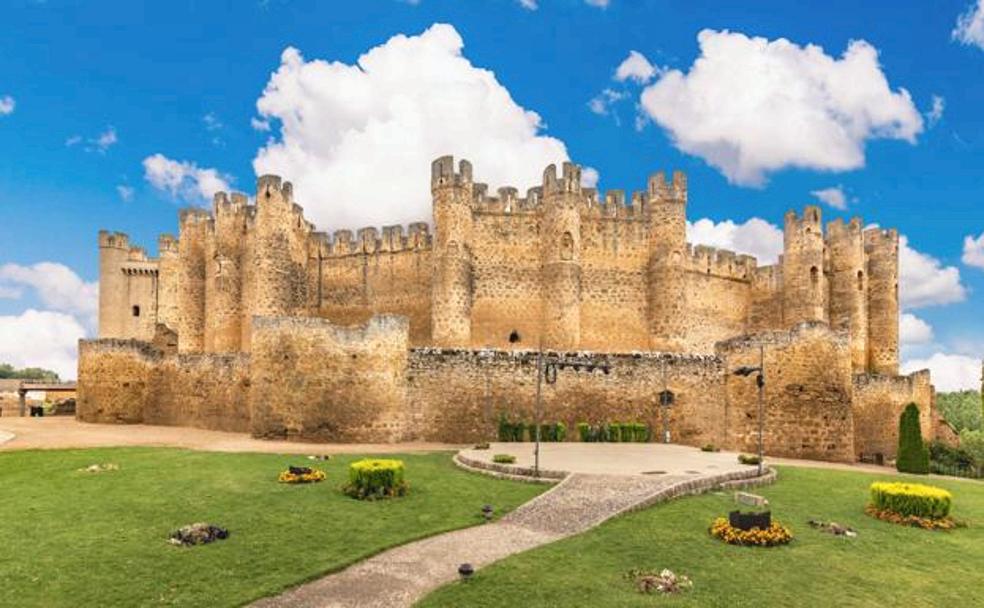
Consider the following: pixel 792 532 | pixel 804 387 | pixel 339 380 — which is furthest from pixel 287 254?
pixel 792 532

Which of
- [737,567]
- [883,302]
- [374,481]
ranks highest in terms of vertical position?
[883,302]

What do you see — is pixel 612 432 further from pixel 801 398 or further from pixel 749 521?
pixel 749 521

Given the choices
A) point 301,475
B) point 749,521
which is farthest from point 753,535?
point 301,475

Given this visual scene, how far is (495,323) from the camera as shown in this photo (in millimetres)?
34656

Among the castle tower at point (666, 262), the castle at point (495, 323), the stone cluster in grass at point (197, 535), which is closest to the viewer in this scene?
the stone cluster in grass at point (197, 535)

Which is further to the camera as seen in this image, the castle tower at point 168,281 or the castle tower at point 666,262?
the castle tower at point 168,281

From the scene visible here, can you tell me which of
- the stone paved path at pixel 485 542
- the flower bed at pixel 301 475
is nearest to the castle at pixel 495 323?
the flower bed at pixel 301 475

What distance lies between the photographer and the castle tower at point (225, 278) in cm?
3650

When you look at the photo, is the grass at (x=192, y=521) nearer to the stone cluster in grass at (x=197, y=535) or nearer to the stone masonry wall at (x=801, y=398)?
the stone cluster in grass at (x=197, y=535)

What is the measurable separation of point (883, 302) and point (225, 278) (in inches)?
1555

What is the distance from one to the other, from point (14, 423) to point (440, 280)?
70.0ft

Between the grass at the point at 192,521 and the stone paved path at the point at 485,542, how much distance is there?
403mm

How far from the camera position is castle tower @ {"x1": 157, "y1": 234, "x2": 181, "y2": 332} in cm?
4569

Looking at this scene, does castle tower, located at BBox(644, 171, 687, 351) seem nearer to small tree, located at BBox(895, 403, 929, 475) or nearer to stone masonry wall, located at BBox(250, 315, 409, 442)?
small tree, located at BBox(895, 403, 929, 475)
